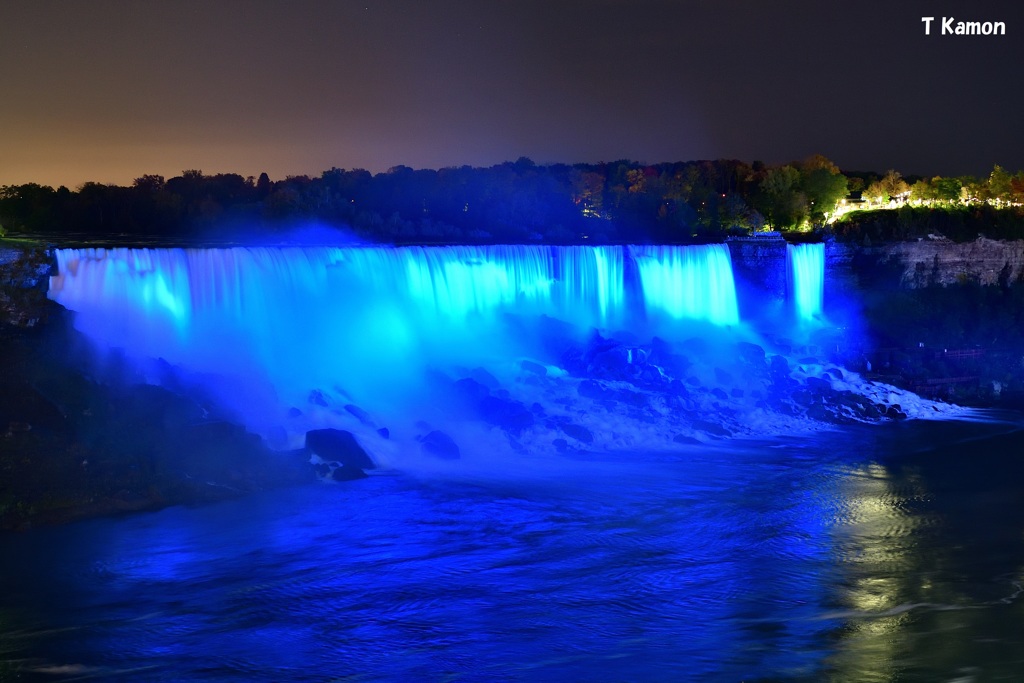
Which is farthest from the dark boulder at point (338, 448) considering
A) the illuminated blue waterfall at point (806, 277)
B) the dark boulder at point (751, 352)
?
the illuminated blue waterfall at point (806, 277)

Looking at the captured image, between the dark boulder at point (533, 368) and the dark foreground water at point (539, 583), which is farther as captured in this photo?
the dark boulder at point (533, 368)

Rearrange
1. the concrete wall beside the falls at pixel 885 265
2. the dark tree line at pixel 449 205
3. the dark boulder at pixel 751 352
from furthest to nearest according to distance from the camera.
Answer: the dark tree line at pixel 449 205
the concrete wall beside the falls at pixel 885 265
the dark boulder at pixel 751 352

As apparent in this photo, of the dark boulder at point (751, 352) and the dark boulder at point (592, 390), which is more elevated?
the dark boulder at point (751, 352)

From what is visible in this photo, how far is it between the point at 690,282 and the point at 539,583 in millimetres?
24935

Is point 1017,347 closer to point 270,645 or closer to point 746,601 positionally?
→ point 746,601

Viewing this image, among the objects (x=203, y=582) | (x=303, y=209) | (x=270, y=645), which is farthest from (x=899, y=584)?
(x=303, y=209)

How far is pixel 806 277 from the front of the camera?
42562 mm

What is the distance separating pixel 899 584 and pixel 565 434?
11.6m

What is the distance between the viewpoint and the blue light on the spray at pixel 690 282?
3850 centimetres

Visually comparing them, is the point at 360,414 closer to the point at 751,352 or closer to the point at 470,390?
the point at 470,390

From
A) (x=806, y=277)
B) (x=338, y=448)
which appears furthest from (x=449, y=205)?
(x=338, y=448)

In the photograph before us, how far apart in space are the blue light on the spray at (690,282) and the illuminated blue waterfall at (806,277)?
2.73 meters

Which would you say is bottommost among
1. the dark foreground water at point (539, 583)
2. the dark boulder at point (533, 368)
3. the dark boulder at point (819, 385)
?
the dark foreground water at point (539, 583)

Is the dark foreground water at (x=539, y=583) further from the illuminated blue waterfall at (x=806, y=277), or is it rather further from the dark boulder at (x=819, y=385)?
the illuminated blue waterfall at (x=806, y=277)
